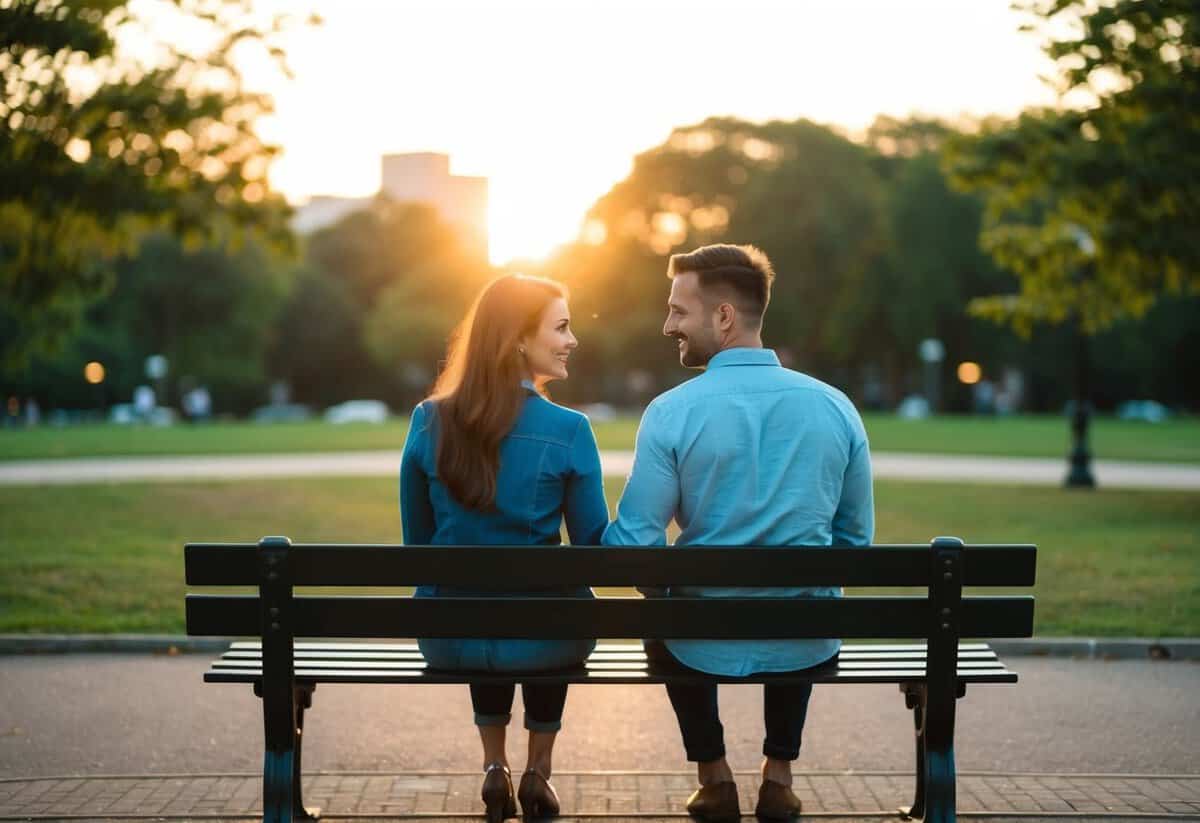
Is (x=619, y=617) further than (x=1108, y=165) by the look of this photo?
Result: No

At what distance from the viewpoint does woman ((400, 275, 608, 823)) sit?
13.5 feet

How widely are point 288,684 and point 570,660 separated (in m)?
0.81

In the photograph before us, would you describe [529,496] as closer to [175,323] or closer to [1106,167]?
[1106,167]

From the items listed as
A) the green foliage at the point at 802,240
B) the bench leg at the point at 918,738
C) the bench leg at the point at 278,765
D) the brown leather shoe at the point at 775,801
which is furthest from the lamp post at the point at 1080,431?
the green foliage at the point at 802,240

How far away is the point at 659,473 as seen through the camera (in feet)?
13.3

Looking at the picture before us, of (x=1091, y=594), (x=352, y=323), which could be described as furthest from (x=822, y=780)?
(x=352, y=323)

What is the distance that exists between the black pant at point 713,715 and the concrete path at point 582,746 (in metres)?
0.40

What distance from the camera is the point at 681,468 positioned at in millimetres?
4074

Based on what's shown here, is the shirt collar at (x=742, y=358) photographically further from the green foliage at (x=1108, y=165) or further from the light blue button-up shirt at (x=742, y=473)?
the green foliage at (x=1108, y=165)

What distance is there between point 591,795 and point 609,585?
51.1 inches

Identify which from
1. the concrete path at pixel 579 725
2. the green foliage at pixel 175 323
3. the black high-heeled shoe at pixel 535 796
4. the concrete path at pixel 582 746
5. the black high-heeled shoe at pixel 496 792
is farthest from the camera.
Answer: the green foliage at pixel 175 323

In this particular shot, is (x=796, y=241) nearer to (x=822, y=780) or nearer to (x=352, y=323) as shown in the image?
(x=352, y=323)

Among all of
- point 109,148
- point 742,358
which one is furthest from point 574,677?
point 109,148

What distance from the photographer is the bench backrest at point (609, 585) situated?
12.4 feet
